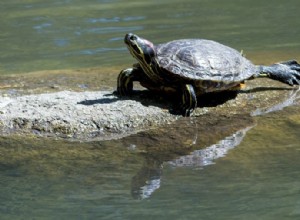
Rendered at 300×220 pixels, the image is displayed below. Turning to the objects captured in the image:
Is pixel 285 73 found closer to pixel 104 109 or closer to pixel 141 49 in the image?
pixel 141 49

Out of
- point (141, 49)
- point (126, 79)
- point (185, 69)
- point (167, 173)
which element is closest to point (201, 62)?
point (185, 69)

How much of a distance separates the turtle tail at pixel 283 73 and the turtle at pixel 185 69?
285mm

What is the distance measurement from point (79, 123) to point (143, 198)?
1.39 metres

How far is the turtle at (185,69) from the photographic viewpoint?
5.62 meters

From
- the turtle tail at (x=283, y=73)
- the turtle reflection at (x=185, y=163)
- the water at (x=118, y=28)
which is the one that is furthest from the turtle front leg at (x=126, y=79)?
the water at (x=118, y=28)

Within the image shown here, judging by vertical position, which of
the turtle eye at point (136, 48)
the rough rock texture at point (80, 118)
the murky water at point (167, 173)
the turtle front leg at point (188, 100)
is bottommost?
the murky water at point (167, 173)

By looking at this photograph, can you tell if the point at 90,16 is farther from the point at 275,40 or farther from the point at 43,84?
the point at 43,84

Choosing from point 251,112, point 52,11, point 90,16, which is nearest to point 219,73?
point 251,112

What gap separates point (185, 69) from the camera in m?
5.61

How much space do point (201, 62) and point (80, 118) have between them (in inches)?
46.1

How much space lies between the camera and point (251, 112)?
19.0 ft

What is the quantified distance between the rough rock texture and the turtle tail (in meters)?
1.23

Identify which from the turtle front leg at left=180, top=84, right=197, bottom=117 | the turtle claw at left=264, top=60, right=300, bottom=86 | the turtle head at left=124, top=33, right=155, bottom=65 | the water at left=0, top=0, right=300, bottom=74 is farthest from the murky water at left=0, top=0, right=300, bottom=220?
the water at left=0, top=0, right=300, bottom=74

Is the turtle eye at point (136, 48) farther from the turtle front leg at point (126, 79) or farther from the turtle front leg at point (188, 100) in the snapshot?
the turtle front leg at point (188, 100)
